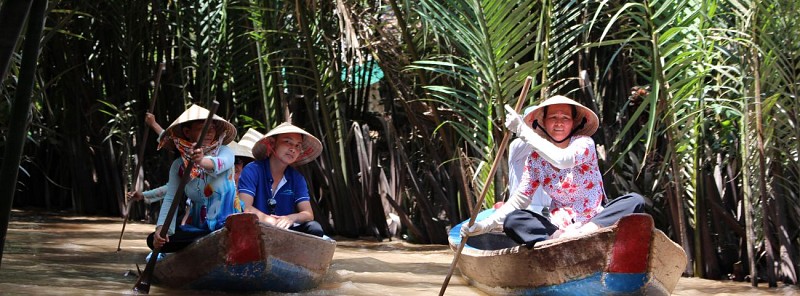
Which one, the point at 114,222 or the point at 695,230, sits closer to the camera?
the point at 695,230

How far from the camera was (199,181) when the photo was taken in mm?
5602

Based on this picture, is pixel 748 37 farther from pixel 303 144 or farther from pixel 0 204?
pixel 0 204

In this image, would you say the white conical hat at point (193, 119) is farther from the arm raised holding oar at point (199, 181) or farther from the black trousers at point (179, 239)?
the black trousers at point (179, 239)

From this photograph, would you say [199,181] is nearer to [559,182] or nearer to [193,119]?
[193,119]

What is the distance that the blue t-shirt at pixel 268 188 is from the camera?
586cm

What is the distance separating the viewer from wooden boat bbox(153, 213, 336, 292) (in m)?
5.13

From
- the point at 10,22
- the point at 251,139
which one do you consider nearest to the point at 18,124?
the point at 10,22

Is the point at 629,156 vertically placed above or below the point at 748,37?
below

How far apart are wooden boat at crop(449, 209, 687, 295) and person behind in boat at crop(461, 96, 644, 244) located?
0.14m

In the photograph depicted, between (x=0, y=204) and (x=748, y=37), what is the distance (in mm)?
4311

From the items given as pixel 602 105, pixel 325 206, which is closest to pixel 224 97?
pixel 325 206

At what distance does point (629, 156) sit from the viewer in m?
7.10

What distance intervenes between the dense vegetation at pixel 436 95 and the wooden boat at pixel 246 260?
3.36ft

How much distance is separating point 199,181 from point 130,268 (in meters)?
1.23
